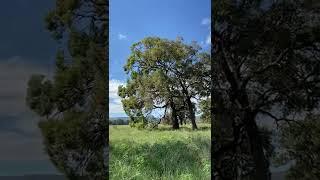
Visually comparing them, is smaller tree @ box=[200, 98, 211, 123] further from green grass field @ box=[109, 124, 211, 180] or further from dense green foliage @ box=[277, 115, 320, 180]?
dense green foliage @ box=[277, 115, 320, 180]

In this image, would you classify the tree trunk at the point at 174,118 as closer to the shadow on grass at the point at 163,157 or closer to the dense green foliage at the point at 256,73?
the shadow on grass at the point at 163,157

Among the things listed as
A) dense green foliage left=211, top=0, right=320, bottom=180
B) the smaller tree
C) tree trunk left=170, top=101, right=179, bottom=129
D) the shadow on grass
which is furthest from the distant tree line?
dense green foliage left=211, top=0, right=320, bottom=180

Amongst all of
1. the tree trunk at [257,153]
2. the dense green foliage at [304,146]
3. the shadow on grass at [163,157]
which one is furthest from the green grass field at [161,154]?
the dense green foliage at [304,146]

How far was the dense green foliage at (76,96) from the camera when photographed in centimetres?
667

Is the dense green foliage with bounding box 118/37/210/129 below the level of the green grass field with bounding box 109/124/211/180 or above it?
above

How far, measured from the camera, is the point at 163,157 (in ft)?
23.0

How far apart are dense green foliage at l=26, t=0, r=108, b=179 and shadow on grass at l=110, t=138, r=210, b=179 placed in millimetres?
274

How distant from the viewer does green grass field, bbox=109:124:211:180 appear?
6914 mm

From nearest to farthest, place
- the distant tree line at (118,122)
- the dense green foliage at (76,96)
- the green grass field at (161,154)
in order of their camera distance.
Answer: the dense green foliage at (76,96), the distant tree line at (118,122), the green grass field at (161,154)

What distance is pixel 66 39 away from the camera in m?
6.71

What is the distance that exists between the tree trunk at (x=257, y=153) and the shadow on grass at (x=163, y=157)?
19.1 inches

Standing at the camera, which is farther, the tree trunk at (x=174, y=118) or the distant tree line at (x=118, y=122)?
the tree trunk at (x=174, y=118)

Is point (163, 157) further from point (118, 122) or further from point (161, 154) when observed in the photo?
→ point (118, 122)

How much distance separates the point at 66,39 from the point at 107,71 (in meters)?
0.53
